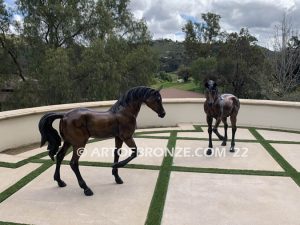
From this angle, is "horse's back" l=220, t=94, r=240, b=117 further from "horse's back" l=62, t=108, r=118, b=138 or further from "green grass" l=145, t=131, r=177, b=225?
"horse's back" l=62, t=108, r=118, b=138

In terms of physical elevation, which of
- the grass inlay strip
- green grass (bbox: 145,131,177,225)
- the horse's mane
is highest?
the horse's mane

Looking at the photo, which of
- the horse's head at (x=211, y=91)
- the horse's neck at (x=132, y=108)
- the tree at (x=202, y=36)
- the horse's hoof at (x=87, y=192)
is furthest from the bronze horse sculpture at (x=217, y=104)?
the tree at (x=202, y=36)

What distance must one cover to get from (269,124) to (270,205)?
5.93 metres

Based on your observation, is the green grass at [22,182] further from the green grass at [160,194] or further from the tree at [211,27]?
the tree at [211,27]

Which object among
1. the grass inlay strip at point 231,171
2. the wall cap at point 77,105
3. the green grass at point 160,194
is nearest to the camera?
the green grass at point 160,194

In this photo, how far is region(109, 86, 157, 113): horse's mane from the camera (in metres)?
4.60

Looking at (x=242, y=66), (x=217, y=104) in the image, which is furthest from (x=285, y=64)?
(x=217, y=104)

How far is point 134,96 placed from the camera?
463 cm

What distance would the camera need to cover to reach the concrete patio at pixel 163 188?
385cm

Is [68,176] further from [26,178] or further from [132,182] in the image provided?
[132,182]

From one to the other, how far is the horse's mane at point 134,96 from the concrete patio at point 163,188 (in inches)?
51.0

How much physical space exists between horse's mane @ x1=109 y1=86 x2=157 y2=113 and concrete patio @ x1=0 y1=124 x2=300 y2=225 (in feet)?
4.25

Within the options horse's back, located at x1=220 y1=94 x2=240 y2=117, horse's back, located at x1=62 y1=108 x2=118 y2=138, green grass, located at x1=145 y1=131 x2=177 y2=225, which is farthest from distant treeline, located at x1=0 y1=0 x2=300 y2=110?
horse's back, located at x1=62 y1=108 x2=118 y2=138

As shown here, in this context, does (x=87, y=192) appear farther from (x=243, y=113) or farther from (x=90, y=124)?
(x=243, y=113)
